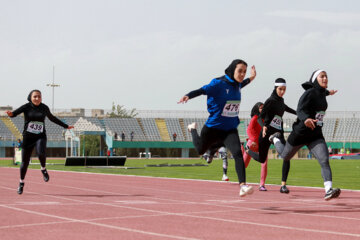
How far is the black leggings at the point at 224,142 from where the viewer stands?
30.6 feet

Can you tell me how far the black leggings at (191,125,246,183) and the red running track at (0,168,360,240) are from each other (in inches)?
25.1

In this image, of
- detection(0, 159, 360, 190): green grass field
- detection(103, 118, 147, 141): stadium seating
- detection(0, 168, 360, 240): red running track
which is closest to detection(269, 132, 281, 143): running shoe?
detection(0, 168, 360, 240): red running track

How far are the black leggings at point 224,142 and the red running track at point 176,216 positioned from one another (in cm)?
64

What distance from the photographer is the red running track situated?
6.48 metres

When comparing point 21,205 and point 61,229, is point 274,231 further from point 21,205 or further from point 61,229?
point 21,205

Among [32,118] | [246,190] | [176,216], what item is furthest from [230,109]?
[32,118]

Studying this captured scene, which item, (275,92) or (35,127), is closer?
(35,127)

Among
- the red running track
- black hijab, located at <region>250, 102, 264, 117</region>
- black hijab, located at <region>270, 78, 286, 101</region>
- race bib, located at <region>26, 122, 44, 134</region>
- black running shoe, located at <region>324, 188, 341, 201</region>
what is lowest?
the red running track

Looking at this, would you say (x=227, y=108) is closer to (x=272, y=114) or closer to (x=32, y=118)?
(x=272, y=114)

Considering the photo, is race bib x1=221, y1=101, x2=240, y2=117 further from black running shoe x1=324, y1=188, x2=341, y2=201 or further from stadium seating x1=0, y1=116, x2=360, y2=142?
stadium seating x1=0, y1=116, x2=360, y2=142

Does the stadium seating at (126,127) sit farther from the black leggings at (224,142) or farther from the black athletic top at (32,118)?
the black leggings at (224,142)

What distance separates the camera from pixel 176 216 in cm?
814

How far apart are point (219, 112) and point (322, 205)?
2.33m

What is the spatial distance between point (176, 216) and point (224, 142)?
1.89 metres
